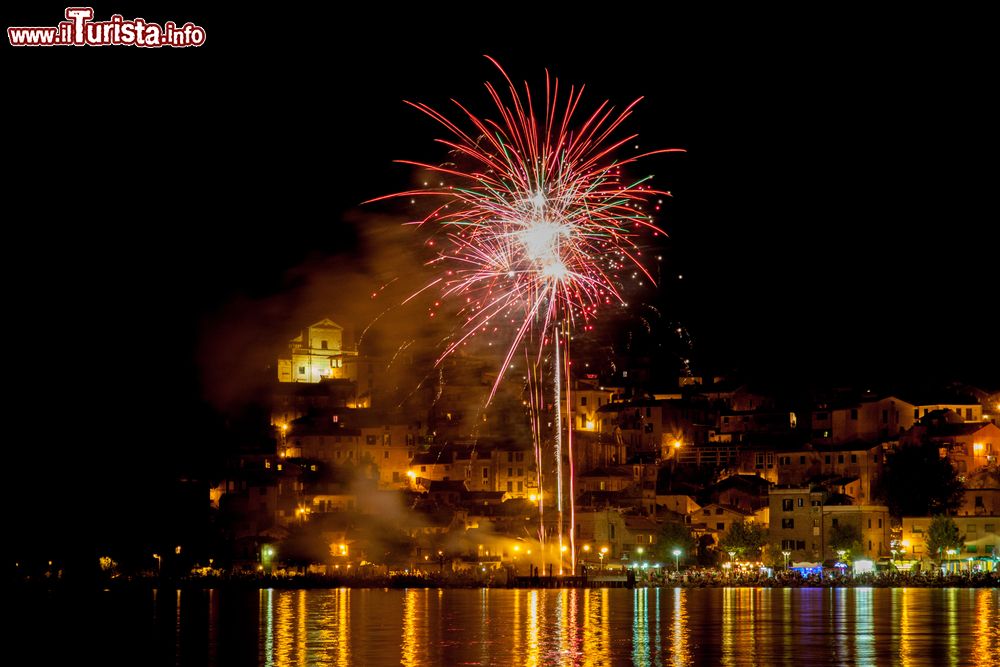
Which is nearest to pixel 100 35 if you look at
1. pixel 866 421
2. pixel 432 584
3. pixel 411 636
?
pixel 411 636

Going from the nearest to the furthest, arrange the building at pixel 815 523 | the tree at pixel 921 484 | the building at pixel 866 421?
the building at pixel 815 523, the tree at pixel 921 484, the building at pixel 866 421

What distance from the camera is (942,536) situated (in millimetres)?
66438

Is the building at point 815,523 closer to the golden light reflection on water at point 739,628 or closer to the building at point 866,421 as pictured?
the golden light reflection on water at point 739,628

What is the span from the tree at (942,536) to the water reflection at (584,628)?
4551 millimetres

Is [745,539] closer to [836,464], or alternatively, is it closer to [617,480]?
[617,480]

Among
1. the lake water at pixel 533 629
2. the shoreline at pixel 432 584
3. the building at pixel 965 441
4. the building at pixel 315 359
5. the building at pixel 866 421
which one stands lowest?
the shoreline at pixel 432 584

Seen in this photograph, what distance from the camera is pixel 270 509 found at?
7950cm

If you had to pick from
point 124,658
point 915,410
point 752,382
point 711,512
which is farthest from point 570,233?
point 752,382

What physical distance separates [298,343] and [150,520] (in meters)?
32.5

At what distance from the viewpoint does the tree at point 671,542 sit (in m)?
68.9

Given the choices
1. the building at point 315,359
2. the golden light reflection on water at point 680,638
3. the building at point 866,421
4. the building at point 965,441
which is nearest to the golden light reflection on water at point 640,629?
the golden light reflection on water at point 680,638

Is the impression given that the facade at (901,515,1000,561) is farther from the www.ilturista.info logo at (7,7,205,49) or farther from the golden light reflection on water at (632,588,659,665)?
the www.ilturista.info logo at (7,7,205,49)

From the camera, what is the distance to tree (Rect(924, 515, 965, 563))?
66438 millimetres

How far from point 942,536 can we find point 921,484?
4555 mm
